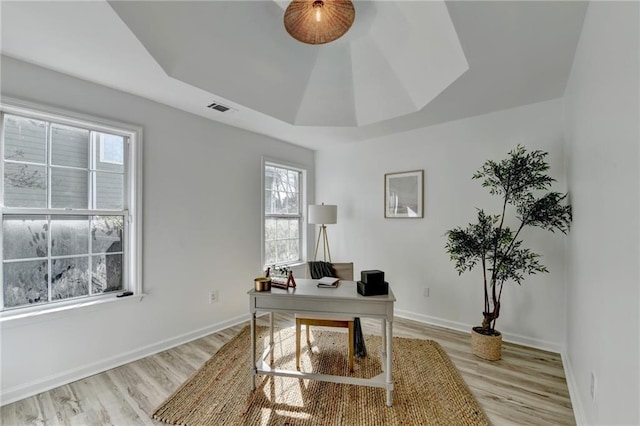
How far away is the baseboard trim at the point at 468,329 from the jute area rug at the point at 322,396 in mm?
682

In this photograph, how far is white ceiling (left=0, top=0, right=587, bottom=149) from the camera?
169 cm

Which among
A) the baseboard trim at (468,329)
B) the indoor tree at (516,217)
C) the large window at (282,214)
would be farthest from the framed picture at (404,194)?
the large window at (282,214)

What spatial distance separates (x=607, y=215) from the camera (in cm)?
131

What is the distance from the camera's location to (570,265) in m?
2.35

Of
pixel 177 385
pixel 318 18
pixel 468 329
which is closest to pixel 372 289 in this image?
pixel 177 385

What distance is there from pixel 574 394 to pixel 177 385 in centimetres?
291

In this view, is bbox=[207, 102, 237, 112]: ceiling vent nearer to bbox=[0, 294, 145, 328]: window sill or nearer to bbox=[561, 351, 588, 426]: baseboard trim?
bbox=[0, 294, 145, 328]: window sill

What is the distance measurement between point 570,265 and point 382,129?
2351mm

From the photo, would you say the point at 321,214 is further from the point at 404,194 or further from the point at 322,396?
the point at 322,396

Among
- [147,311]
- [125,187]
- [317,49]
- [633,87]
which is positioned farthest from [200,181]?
[633,87]

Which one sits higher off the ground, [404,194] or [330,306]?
[404,194]

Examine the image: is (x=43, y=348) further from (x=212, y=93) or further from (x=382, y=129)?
(x=382, y=129)

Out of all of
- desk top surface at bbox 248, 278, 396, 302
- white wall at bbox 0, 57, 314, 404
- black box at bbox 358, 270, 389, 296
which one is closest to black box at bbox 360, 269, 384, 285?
black box at bbox 358, 270, 389, 296

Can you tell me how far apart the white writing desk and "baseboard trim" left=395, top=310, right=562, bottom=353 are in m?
1.63
